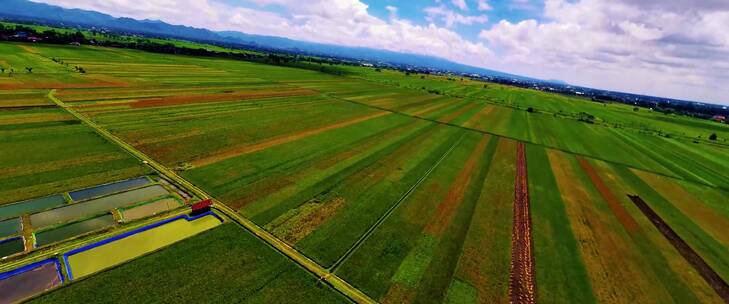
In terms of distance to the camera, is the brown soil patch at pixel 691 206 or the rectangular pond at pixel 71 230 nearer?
the rectangular pond at pixel 71 230

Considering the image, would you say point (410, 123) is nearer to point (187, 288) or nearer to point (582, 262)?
point (582, 262)

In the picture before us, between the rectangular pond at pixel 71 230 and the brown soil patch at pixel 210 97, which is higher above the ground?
the brown soil patch at pixel 210 97

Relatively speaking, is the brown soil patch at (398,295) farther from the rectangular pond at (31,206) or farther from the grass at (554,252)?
the rectangular pond at (31,206)

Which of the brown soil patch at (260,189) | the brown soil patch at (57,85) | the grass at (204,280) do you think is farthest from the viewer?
the brown soil patch at (57,85)

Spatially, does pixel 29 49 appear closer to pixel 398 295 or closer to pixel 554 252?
pixel 398 295

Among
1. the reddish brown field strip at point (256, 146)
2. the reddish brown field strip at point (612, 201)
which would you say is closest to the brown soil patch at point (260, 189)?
the reddish brown field strip at point (256, 146)

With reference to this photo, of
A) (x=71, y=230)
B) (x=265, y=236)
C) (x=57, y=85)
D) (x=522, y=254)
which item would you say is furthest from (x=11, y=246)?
(x=57, y=85)
